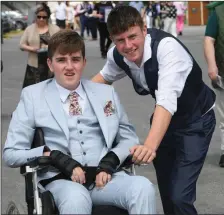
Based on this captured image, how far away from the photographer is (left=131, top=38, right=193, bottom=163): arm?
13.6 ft

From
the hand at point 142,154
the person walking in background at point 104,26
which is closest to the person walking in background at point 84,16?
the person walking in background at point 104,26

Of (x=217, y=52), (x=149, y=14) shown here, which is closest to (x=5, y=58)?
(x=149, y=14)

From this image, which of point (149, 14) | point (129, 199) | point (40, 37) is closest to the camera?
point (129, 199)

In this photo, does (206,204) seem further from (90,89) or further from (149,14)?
(149,14)

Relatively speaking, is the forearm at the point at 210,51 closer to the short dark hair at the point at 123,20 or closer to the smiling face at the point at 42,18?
the short dark hair at the point at 123,20

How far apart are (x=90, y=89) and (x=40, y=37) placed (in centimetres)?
577

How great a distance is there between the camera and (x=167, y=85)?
171 inches

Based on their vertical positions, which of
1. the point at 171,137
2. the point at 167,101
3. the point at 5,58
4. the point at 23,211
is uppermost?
the point at 167,101

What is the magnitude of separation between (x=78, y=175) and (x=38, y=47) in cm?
619

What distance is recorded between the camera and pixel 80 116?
4488 mm

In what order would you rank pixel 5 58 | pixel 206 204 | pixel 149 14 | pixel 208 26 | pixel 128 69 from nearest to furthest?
pixel 128 69
pixel 206 204
pixel 208 26
pixel 5 58
pixel 149 14

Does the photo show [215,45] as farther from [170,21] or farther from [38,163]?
[170,21]

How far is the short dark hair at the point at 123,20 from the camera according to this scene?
436 centimetres

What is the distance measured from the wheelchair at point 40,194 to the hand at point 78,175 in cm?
16
